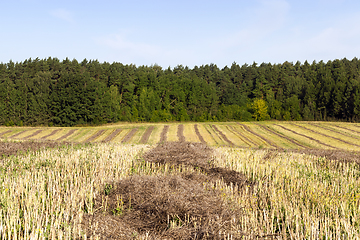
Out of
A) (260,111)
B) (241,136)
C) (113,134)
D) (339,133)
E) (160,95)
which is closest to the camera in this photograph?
(339,133)

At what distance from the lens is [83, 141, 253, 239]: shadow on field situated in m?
5.04

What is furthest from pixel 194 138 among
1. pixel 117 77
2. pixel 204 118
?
pixel 117 77

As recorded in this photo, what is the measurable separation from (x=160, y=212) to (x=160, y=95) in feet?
251

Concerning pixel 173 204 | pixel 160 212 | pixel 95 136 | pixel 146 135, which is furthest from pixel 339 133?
pixel 160 212

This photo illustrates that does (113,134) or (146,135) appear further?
(113,134)

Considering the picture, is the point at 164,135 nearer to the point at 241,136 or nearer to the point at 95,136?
the point at 95,136

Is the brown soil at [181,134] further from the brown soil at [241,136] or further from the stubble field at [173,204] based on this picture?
the stubble field at [173,204]

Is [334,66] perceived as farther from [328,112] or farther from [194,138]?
[194,138]

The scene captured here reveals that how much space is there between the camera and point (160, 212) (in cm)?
593

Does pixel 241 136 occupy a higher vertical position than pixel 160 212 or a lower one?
lower

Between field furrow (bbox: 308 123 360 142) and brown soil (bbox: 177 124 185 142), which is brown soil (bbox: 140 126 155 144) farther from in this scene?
field furrow (bbox: 308 123 360 142)

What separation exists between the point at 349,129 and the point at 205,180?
40321mm

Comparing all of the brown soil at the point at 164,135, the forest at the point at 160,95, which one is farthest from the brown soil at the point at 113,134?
the forest at the point at 160,95

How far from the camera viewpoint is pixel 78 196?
21.5 feet
